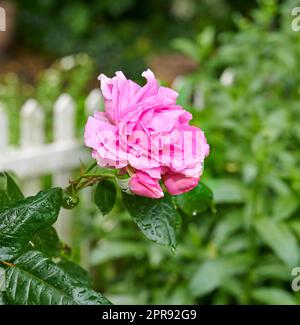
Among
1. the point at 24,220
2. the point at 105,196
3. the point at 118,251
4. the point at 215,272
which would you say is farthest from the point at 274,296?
the point at 24,220

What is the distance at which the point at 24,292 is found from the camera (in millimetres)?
817

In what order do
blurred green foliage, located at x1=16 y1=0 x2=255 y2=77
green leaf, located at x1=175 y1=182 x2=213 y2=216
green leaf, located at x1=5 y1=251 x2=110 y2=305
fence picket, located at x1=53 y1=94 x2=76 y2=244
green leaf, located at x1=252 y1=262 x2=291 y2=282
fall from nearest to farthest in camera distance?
green leaf, located at x1=5 y1=251 x2=110 y2=305, green leaf, located at x1=175 y1=182 x2=213 y2=216, green leaf, located at x1=252 y1=262 x2=291 y2=282, fence picket, located at x1=53 y1=94 x2=76 y2=244, blurred green foliage, located at x1=16 y1=0 x2=255 y2=77

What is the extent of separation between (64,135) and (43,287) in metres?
2.53

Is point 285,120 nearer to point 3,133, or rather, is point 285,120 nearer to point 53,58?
point 3,133

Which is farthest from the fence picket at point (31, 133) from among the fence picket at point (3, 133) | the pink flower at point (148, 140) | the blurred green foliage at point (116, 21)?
the blurred green foliage at point (116, 21)

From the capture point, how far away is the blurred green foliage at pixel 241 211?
8.35ft

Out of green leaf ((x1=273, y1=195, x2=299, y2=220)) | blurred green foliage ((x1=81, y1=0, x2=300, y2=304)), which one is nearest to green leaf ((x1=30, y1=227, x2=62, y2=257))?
blurred green foliage ((x1=81, y1=0, x2=300, y2=304))

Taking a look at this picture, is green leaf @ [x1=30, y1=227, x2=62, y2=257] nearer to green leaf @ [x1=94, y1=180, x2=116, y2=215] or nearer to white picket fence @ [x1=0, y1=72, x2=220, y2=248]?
green leaf @ [x1=94, y1=180, x2=116, y2=215]

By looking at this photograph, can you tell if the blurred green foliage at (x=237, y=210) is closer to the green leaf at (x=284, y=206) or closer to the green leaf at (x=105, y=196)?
the green leaf at (x=284, y=206)

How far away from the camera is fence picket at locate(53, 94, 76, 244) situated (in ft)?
10.6

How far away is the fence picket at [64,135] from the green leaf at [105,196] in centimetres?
227

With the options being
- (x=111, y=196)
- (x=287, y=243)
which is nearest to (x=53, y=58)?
(x=287, y=243)

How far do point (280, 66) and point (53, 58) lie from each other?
16.3ft

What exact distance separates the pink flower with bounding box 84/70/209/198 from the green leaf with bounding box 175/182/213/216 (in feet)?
0.57
